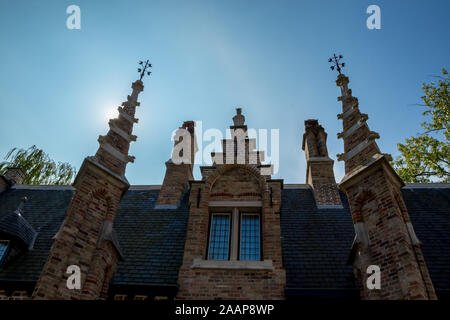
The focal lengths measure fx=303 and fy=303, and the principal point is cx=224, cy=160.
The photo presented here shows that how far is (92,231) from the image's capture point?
22.7 ft

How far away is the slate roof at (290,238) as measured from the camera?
25.0 feet

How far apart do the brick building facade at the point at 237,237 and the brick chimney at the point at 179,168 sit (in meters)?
0.94

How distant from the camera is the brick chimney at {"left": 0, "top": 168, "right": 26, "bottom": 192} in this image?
15641 mm

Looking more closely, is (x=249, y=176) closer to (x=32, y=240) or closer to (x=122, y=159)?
(x=122, y=159)

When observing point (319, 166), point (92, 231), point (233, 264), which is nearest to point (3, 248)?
point (92, 231)

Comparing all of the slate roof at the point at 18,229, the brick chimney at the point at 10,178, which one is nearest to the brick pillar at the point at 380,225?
the slate roof at the point at 18,229

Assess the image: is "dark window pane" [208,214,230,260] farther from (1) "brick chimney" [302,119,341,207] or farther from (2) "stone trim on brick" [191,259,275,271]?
(1) "brick chimney" [302,119,341,207]

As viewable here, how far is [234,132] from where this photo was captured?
1045 cm

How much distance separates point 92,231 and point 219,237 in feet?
9.99

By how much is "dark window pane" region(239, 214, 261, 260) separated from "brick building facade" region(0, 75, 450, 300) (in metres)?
0.03

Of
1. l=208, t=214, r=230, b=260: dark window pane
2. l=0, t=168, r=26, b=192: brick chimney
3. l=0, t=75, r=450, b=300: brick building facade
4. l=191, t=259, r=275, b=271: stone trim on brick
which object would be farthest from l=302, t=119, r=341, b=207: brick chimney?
l=0, t=168, r=26, b=192: brick chimney

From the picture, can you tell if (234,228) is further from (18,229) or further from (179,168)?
(18,229)

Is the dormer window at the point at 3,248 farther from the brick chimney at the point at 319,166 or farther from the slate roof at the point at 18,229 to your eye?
the brick chimney at the point at 319,166
